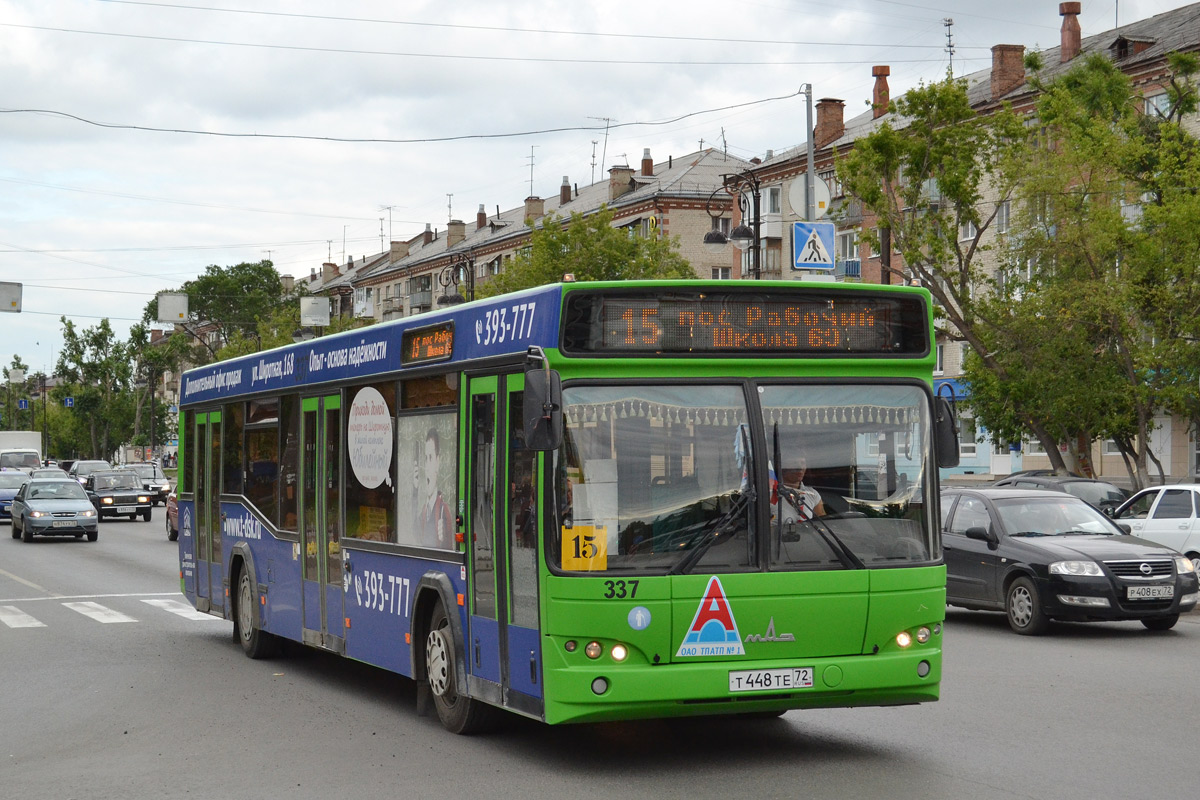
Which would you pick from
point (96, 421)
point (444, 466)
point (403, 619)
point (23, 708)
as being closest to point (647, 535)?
point (444, 466)

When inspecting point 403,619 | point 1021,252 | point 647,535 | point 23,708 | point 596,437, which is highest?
point 1021,252

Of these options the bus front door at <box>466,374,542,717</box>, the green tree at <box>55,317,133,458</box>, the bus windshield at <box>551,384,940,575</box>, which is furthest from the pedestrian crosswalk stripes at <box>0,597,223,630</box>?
the green tree at <box>55,317,133,458</box>

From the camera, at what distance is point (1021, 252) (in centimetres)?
3469

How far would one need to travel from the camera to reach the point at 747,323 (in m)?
8.47

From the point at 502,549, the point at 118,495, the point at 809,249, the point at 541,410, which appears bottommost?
the point at 118,495

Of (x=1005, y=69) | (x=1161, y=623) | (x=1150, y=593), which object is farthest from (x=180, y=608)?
(x=1005, y=69)

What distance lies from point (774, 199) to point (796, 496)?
2477 inches

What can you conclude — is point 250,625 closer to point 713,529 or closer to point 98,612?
point 98,612

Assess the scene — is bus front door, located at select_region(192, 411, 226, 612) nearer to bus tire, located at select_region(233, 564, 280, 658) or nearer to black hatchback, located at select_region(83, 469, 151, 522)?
bus tire, located at select_region(233, 564, 280, 658)

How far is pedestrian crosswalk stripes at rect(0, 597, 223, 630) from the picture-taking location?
59.0ft

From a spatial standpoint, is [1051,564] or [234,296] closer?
[1051,564]

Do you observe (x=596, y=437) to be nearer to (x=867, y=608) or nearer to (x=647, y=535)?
(x=647, y=535)

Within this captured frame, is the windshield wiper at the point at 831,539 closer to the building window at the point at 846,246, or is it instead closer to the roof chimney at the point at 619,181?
the building window at the point at 846,246

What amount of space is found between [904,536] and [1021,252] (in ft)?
90.8
